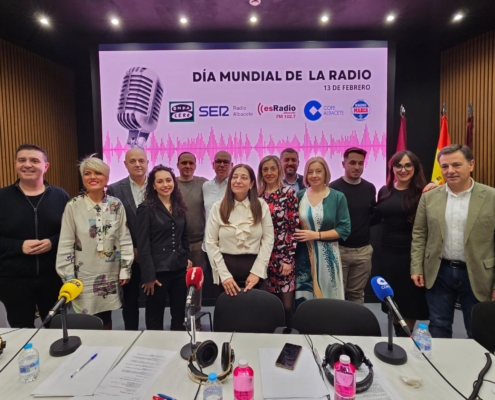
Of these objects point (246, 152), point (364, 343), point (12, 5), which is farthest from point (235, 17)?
point (364, 343)

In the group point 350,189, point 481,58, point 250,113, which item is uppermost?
point 481,58

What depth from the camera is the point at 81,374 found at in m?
1.28

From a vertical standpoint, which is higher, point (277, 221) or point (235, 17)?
point (235, 17)

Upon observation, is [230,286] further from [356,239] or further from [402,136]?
[402,136]

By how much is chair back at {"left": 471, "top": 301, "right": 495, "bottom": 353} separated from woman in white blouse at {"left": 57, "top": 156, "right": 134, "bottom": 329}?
2.34 metres

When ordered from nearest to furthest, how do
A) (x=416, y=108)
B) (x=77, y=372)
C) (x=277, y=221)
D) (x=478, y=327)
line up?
(x=77, y=372) → (x=478, y=327) → (x=277, y=221) → (x=416, y=108)

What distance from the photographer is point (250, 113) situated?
406cm

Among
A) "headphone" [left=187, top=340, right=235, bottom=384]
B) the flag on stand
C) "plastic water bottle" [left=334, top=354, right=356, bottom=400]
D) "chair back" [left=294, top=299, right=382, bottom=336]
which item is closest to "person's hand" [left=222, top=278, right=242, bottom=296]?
"chair back" [left=294, top=299, right=382, bottom=336]

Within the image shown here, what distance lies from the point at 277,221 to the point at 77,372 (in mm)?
1627

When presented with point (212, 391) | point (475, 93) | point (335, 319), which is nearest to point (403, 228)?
point (335, 319)

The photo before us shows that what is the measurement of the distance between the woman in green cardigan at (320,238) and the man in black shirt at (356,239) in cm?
29

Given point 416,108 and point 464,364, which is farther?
point 416,108

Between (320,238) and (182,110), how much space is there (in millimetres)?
2691

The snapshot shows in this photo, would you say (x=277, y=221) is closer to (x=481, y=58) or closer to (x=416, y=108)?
(x=416, y=108)
